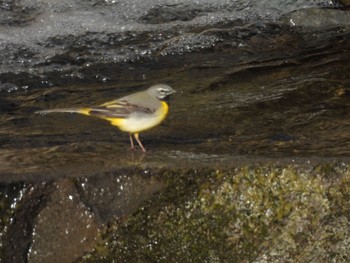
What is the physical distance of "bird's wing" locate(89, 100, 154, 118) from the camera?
5.91 m

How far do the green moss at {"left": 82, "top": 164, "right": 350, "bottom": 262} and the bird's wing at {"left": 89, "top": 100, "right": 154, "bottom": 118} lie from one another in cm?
75

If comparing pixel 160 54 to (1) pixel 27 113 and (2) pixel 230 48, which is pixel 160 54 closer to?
(2) pixel 230 48

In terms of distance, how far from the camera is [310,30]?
32.9 feet

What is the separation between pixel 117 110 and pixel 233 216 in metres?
1.08

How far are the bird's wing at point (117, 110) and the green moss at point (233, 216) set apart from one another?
753mm

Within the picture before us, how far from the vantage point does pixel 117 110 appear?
5.94 metres

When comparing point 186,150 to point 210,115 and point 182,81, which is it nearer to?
point 210,115

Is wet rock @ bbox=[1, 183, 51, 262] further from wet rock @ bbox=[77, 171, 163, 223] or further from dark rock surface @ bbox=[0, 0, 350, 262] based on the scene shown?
wet rock @ bbox=[77, 171, 163, 223]

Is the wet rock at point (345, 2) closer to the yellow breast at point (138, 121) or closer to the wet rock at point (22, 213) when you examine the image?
the yellow breast at point (138, 121)

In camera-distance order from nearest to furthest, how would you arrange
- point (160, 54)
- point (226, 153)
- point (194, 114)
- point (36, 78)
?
point (226, 153)
point (194, 114)
point (36, 78)
point (160, 54)

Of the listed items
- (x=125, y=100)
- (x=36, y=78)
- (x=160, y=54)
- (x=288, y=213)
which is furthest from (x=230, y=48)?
(x=288, y=213)

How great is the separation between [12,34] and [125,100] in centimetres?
434

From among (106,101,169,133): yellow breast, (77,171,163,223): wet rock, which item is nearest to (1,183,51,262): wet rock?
(77,171,163,223): wet rock

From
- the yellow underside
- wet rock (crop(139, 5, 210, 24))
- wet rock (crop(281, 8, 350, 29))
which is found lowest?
wet rock (crop(281, 8, 350, 29))
